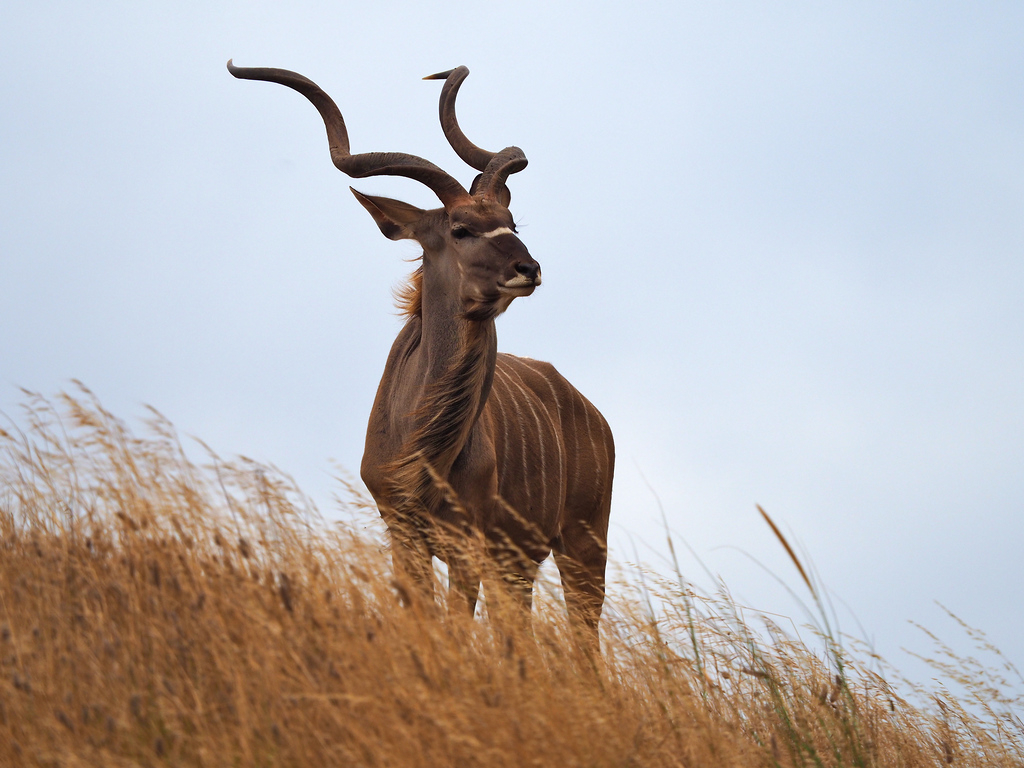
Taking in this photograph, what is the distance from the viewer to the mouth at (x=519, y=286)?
5988 mm

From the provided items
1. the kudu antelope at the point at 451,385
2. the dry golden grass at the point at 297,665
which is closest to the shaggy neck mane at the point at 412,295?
the kudu antelope at the point at 451,385

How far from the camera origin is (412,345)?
275 inches

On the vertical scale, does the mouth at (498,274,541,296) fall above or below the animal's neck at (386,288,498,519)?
above

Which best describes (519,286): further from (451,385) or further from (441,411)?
(441,411)

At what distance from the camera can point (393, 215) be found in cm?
674

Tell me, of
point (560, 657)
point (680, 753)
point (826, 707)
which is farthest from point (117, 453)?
point (826, 707)

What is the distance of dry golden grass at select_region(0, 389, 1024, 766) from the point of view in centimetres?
340

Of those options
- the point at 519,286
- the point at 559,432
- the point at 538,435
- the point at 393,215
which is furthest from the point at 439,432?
the point at 559,432

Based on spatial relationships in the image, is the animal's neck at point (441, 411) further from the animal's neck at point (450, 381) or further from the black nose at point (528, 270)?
the black nose at point (528, 270)

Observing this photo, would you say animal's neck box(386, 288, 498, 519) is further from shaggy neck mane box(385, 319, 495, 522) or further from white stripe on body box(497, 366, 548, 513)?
white stripe on body box(497, 366, 548, 513)

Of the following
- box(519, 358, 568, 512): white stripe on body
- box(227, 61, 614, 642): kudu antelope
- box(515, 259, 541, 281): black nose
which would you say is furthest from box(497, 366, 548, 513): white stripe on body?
box(515, 259, 541, 281): black nose

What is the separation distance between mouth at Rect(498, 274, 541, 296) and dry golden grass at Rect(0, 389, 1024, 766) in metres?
1.74

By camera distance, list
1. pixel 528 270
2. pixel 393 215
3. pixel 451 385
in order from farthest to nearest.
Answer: pixel 393 215, pixel 451 385, pixel 528 270

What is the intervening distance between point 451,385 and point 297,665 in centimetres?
294
